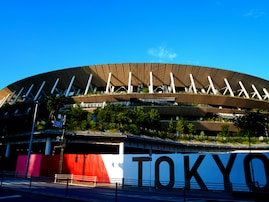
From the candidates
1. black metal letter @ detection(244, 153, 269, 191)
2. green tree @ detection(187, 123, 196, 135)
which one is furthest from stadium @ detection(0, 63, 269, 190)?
green tree @ detection(187, 123, 196, 135)

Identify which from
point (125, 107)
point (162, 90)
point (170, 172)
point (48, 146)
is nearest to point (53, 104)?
point (48, 146)

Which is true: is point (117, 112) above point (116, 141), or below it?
above

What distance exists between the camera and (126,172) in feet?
78.9

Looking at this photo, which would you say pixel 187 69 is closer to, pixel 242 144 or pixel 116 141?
pixel 242 144

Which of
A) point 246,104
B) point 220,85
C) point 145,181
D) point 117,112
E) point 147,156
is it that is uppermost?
point 220,85

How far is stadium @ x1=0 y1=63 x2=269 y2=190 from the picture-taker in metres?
27.6

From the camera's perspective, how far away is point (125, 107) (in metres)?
55.7

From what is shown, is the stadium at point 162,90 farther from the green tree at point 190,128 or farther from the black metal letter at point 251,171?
the black metal letter at point 251,171

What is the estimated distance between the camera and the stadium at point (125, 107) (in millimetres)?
27625

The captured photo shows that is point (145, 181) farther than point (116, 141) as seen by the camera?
No

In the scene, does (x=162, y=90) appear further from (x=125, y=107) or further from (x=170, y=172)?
(x=170, y=172)

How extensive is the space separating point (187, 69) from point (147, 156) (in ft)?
156

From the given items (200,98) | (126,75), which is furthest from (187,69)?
(126,75)

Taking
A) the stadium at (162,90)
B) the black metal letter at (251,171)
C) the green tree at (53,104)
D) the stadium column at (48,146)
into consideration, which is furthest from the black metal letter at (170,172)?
the green tree at (53,104)
